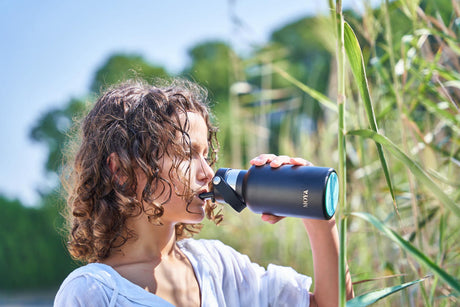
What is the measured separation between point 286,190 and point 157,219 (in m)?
0.28

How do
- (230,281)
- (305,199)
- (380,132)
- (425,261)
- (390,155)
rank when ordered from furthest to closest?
(390,155)
(380,132)
(230,281)
(305,199)
(425,261)

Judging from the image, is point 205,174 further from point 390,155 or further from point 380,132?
point 390,155

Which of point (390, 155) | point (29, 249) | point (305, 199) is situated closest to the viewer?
point (305, 199)

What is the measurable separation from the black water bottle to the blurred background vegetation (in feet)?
0.38

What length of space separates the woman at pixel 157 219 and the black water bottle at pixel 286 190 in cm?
4

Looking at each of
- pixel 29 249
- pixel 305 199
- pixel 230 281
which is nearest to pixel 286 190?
pixel 305 199

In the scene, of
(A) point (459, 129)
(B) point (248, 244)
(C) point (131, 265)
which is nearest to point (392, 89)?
(A) point (459, 129)

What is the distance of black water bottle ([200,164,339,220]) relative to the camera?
73 cm

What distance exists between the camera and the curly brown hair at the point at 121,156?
0.94 metres

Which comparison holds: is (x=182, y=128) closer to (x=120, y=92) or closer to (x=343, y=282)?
(x=120, y=92)

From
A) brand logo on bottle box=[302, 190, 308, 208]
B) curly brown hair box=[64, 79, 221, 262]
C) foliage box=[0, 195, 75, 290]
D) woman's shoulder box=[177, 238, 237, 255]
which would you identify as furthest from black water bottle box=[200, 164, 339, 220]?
foliage box=[0, 195, 75, 290]

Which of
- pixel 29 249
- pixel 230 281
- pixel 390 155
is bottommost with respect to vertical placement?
pixel 29 249

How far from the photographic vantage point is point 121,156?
96 cm

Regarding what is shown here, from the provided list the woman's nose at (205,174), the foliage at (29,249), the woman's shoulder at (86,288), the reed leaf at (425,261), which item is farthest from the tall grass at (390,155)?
the foliage at (29,249)
